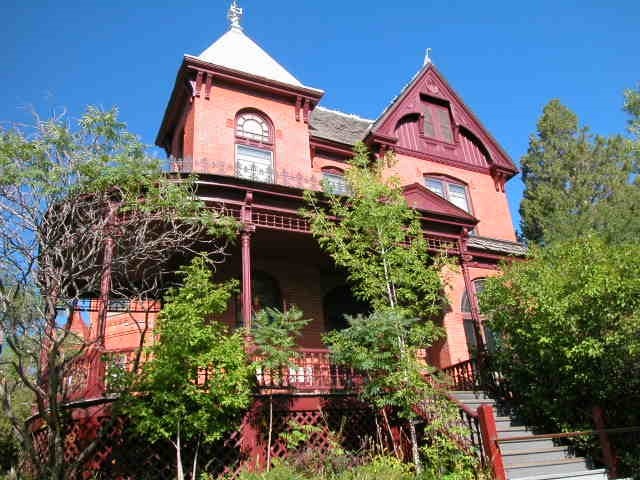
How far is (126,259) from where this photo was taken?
8266 mm

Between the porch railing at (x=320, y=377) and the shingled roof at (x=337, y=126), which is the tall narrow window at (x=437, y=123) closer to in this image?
the shingled roof at (x=337, y=126)

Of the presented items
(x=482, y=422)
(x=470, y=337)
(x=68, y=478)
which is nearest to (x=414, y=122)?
(x=470, y=337)

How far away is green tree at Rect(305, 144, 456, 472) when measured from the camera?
8375mm

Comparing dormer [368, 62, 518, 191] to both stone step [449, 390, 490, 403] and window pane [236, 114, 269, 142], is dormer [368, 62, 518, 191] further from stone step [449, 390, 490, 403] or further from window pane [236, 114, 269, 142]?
stone step [449, 390, 490, 403]

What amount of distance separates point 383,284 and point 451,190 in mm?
10089

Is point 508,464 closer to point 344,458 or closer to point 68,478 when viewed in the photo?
point 344,458

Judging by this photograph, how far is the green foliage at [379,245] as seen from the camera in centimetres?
958

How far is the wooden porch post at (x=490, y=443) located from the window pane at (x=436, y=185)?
1111 centimetres

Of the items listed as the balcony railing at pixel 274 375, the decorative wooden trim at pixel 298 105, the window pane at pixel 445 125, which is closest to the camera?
the balcony railing at pixel 274 375

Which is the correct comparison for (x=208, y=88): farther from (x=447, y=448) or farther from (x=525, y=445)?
(x=525, y=445)

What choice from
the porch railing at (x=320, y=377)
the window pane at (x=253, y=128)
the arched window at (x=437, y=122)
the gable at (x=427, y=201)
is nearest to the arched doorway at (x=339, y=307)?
the gable at (x=427, y=201)

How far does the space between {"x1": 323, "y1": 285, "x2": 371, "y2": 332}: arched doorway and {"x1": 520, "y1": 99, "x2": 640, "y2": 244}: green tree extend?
9.71 metres

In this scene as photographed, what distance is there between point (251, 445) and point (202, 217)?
3.80 metres

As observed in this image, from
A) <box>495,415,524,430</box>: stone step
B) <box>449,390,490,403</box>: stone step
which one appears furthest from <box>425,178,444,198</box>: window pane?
<box>495,415,524,430</box>: stone step
